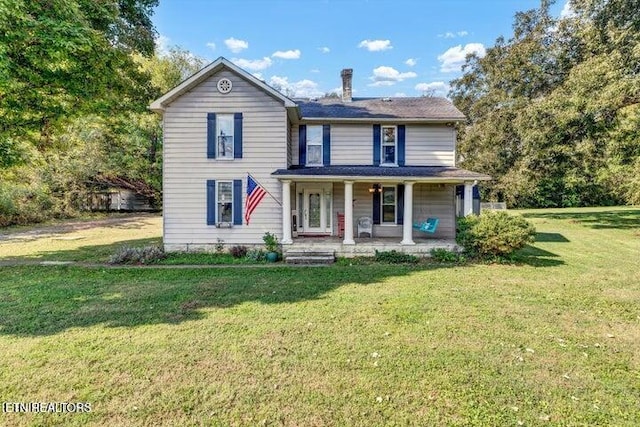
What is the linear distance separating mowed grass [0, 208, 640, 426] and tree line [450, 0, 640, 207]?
37.8 feet

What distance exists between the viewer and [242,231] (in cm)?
1211

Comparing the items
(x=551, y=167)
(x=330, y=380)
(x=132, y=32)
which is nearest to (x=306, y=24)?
(x=132, y=32)

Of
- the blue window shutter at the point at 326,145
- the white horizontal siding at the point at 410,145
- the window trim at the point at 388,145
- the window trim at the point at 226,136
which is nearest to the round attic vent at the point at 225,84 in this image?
the window trim at the point at 226,136

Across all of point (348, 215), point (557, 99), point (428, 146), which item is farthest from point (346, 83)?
point (557, 99)

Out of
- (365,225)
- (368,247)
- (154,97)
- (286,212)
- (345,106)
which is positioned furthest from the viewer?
(154,97)

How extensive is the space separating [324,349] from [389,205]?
375 inches

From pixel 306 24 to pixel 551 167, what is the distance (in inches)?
638

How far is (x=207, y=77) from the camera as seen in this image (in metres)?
11.9

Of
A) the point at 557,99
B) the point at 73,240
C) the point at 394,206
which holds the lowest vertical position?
the point at 73,240

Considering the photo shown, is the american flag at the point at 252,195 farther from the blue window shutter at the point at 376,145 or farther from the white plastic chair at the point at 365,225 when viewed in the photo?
the blue window shutter at the point at 376,145

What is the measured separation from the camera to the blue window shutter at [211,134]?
1202 centimetres

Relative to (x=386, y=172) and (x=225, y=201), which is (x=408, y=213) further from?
(x=225, y=201)

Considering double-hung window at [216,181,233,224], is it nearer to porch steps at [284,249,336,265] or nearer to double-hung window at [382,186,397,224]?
porch steps at [284,249,336,265]

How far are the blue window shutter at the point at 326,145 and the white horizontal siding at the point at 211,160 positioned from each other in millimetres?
1982
